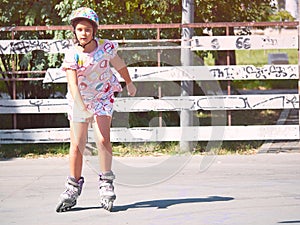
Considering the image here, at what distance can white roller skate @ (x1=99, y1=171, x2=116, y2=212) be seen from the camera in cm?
650

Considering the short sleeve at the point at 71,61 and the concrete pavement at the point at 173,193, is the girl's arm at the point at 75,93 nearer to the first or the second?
the short sleeve at the point at 71,61

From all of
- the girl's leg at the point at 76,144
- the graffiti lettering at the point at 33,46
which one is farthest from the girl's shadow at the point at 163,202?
the graffiti lettering at the point at 33,46

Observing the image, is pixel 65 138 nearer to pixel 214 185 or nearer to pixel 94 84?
pixel 214 185

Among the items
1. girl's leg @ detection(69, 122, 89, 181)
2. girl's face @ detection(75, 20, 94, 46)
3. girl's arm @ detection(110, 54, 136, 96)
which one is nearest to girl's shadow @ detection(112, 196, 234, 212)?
girl's leg @ detection(69, 122, 89, 181)

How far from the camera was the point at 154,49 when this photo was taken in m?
9.96

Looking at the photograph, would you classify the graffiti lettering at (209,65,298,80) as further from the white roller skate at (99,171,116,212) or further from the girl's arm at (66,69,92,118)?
the girl's arm at (66,69,92,118)

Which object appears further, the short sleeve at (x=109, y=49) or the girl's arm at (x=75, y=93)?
the short sleeve at (x=109, y=49)

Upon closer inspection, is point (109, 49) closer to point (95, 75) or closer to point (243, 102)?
point (95, 75)

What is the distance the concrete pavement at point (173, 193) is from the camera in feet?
20.5

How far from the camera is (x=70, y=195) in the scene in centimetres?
655

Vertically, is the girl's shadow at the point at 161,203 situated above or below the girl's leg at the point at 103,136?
below

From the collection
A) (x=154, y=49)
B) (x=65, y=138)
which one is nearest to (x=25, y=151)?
(x=65, y=138)

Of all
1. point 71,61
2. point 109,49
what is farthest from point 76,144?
point 109,49

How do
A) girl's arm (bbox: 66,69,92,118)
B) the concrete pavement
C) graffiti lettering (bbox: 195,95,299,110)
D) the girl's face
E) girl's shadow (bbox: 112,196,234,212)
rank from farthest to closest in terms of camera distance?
graffiti lettering (bbox: 195,95,299,110)
girl's shadow (bbox: 112,196,234,212)
the girl's face
girl's arm (bbox: 66,69,92,118)
the concrete pavement
